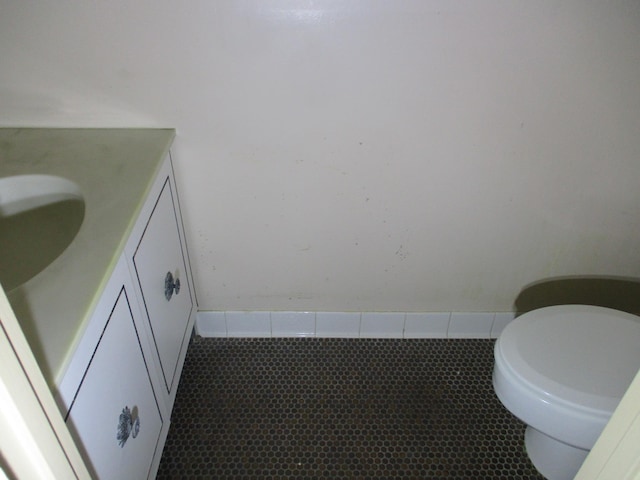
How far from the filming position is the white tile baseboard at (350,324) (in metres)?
1.61

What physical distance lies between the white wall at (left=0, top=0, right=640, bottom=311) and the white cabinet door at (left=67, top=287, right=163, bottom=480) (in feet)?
1.69

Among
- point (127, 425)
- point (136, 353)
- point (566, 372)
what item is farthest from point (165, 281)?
point (566, 372)

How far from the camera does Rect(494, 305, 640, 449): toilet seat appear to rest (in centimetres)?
102

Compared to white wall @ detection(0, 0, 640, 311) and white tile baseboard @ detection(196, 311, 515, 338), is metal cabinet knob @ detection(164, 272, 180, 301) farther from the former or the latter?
white tile baseboard @ detection(196, 311, 515, 338)

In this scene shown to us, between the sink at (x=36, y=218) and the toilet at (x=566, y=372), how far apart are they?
3.38 feet

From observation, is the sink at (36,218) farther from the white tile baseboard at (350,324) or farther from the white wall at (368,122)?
the white tile baseboard at (350,324)

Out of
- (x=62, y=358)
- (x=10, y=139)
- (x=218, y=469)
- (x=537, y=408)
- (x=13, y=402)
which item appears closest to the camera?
(x=13, y=402)

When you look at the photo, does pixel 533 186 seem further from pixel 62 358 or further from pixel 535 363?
pixel 62 358

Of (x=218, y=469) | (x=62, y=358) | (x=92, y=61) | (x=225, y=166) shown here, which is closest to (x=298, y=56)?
(x=225, y=166)

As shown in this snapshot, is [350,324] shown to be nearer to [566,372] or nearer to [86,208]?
[566,372]

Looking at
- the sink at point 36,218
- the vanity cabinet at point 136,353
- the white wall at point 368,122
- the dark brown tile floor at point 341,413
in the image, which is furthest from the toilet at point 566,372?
the sink at point 36,218

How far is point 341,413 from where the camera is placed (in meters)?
1.42

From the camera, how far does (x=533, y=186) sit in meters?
1.35

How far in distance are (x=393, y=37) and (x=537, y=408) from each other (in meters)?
0.88
